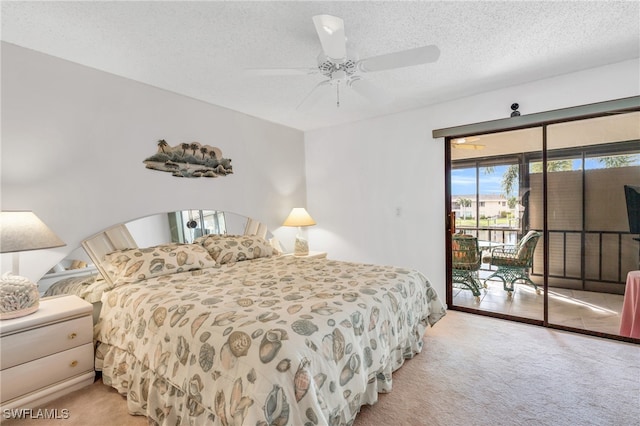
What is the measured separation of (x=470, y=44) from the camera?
2.29 meters

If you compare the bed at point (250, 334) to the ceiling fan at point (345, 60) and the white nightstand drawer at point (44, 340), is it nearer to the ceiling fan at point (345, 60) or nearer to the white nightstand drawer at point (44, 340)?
the white nightstand drawer at point (44, 340)

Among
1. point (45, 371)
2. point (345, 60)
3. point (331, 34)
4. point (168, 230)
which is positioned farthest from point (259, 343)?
point (168, 230)

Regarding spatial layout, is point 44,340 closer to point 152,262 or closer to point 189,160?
point 152,262

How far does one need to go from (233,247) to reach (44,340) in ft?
5.23

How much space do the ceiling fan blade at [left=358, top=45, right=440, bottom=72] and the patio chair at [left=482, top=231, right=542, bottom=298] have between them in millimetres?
2420

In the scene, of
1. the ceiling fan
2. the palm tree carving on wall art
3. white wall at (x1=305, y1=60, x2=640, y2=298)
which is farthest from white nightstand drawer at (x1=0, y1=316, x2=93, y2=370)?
white wall at (x1=305, y1=60, x2=640, y2=298)

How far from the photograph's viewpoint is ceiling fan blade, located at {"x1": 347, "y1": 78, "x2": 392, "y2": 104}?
2219mm

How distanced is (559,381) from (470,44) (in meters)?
2.54

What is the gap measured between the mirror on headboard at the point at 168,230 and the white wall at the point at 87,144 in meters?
0.07

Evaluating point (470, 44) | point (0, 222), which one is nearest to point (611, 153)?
point (470, 44)

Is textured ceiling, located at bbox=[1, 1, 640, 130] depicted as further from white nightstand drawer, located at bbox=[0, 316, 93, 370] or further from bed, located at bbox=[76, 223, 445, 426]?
white nightstand drawer, located at bbox=[0, 316, 93, 370]

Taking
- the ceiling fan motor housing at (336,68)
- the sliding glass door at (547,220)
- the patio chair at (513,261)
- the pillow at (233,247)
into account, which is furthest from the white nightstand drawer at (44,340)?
the patio chair at (513,261)

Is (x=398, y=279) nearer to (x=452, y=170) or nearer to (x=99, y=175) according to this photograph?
(x=452, y=170)

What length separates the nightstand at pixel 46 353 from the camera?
1.83 metres
